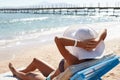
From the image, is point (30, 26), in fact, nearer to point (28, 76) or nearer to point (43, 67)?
point (43, 67)

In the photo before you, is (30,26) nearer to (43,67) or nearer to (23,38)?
(23,38)

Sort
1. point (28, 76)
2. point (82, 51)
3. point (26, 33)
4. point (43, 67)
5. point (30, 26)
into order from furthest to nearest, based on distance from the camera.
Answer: point (30, 26) → point (26, 33) → point (43, 67) → point (28, 76) → point (82, 51)

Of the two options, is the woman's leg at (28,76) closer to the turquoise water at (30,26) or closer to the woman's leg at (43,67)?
the woman's leg at (43,67)

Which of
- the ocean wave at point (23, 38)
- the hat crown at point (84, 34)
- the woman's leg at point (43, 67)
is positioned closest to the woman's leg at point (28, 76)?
the woman's leg at point (43, 67)

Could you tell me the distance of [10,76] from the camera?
151 inches

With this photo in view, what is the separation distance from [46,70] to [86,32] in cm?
105

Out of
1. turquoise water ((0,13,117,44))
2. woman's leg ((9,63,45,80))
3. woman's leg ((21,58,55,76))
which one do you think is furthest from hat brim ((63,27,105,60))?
turquoise water ((0,13,117,44))

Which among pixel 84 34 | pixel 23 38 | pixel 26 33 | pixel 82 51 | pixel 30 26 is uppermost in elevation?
pixel 84 34

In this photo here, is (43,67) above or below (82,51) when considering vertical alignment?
below

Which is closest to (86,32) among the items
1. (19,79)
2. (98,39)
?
(98,39)

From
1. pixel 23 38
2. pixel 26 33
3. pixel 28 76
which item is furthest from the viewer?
pixel 26 33

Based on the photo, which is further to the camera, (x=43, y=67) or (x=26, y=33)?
(x=26, y=33)

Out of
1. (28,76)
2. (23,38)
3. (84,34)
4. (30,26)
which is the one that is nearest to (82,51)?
(84,34)

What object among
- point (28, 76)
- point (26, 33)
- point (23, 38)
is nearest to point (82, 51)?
point (28, 76)
